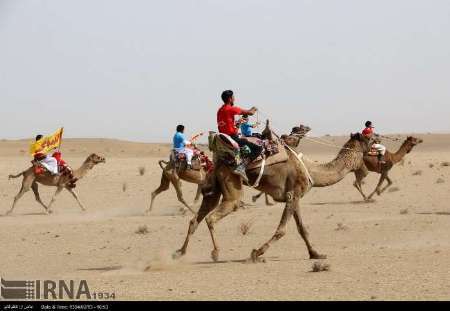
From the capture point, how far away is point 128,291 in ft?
31.1

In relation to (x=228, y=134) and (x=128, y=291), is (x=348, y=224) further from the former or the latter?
(x=128, y=291)

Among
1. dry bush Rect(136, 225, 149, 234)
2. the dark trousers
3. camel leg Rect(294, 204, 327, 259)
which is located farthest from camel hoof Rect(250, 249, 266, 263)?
dry bush Rect(136, 225, 149, 234)

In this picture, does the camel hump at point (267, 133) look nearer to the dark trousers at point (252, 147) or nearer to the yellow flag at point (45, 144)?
the dark trousers at point (252, 147)

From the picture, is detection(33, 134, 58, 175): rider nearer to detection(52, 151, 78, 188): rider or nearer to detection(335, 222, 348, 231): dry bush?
detection(52, 151, 78, 188): rider

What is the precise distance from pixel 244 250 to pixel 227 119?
9.22 feet

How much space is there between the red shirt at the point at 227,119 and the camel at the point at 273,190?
0.49m

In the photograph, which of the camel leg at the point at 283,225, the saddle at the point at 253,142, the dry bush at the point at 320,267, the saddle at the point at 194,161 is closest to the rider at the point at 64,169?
the saddle at the point at 194,161

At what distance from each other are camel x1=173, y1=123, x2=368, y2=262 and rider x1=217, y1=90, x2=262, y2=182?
0.57ft

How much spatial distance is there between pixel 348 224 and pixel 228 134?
596cm

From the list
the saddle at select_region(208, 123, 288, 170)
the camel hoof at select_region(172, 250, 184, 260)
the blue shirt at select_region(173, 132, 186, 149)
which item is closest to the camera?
the saddle at select_region(208, 123, 288, 170)

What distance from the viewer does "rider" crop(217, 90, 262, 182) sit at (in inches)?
464

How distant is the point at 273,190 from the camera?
1208cm

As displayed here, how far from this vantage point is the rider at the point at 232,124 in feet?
38.7
